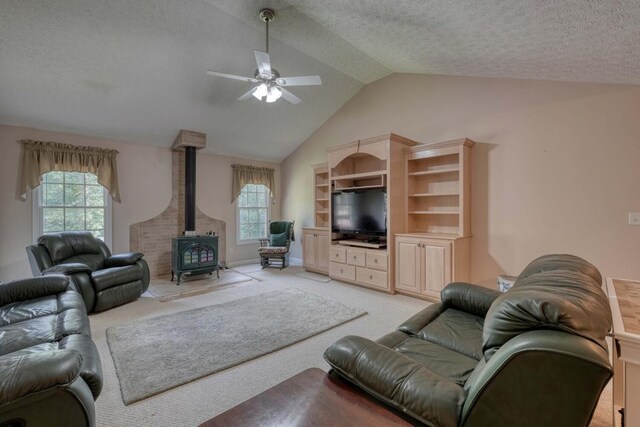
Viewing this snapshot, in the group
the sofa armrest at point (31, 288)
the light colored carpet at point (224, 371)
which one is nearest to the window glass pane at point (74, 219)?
the light colored carpet at point (224, 371)

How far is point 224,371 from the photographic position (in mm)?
2297

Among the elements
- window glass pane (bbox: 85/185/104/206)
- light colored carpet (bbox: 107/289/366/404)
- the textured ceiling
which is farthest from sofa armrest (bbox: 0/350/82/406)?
window glass pane (bbox: 85/185/104/206)

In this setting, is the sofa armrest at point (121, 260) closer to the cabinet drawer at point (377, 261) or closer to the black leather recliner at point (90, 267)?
the black leather recliner at point (90, 267)

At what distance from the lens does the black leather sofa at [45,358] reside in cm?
100

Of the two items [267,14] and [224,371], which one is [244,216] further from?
[224,371]

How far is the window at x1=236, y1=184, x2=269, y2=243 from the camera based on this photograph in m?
6.68

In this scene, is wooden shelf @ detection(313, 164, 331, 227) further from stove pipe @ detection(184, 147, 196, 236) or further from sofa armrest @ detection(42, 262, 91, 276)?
sofa armrest @ detection(42, 262, 91, 276)

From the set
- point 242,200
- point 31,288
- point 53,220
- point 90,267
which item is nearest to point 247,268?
point 242,200

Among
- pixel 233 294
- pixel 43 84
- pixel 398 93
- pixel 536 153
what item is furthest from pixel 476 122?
pixel 43 84

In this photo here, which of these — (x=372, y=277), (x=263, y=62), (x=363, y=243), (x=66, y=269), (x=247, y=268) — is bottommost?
(x=247, y=268)

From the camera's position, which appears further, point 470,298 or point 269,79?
point 269,79

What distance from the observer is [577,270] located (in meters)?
1.33

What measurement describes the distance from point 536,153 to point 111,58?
17.8 feet

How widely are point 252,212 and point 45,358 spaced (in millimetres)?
5850
